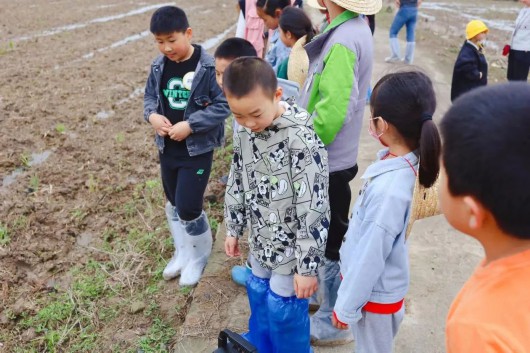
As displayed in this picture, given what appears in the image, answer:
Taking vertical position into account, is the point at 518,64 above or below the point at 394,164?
below

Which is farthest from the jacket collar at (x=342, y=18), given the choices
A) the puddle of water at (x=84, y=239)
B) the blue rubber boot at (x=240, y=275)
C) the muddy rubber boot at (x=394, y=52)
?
the muddy rubber boot at (x=394, y=52)

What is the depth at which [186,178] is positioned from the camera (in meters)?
2.88

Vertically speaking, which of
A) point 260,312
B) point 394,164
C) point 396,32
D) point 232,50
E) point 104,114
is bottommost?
point 396,32

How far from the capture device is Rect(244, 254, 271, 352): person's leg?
7.16 ft

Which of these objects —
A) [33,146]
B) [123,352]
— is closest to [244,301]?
[123,352]

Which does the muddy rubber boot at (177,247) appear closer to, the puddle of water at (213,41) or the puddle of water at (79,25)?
the puddle of water at (213,41)

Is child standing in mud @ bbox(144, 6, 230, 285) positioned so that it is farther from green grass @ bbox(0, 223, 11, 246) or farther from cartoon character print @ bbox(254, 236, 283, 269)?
green grass @ bbox(0, 223, 11, 246)

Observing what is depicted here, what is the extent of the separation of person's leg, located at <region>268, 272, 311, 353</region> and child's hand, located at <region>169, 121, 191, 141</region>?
1070mm

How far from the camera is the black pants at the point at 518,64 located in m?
5.74

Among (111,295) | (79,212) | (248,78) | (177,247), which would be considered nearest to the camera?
(248,78)

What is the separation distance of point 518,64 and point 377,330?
5306 millimetres

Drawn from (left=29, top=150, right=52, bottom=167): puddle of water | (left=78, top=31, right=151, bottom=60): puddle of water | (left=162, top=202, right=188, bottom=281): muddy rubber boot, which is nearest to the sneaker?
(left=162, top=202, right=188, bottom=281): muddy rubber boot

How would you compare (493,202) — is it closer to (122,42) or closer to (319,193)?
(319,193)

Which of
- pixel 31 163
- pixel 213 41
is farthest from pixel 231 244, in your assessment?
pixel 213 41
